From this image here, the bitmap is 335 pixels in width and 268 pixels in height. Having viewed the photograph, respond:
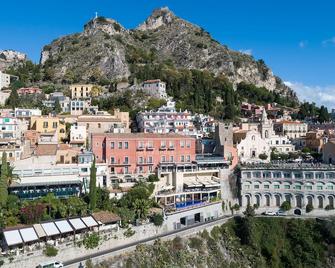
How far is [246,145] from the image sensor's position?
73.6 meters

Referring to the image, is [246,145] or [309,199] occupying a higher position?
[246,145]

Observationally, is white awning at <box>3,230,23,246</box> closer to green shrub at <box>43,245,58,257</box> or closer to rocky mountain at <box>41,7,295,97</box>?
green shrub at <box>43,245,58,257</box>

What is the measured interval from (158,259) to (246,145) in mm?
34291

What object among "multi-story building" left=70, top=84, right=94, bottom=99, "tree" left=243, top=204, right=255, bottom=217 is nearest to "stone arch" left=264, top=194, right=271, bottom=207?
"tree" left=243, top=204, right=255, bottom=217

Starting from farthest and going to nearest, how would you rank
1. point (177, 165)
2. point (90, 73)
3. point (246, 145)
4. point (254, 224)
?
point (90, 73) < point (246, 145) < point (177, 165) < point (254, 224)

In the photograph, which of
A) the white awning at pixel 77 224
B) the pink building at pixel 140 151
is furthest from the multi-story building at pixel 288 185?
the white awning at pixel 77 224

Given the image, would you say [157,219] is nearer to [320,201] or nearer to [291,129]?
[320,201]

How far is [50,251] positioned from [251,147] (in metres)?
45.1

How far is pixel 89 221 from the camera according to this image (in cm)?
4388

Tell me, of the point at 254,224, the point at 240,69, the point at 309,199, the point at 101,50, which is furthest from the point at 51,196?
the point at 240,69

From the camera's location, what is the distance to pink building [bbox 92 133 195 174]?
57969 millimetres

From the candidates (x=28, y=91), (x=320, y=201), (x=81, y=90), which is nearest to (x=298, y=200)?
(x=320, y=201)

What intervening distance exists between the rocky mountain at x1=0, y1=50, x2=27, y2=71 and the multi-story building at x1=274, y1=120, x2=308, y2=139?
98.2m

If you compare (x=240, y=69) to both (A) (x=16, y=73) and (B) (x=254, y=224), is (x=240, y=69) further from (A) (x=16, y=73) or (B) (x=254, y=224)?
(B) (x=254, y=224)
